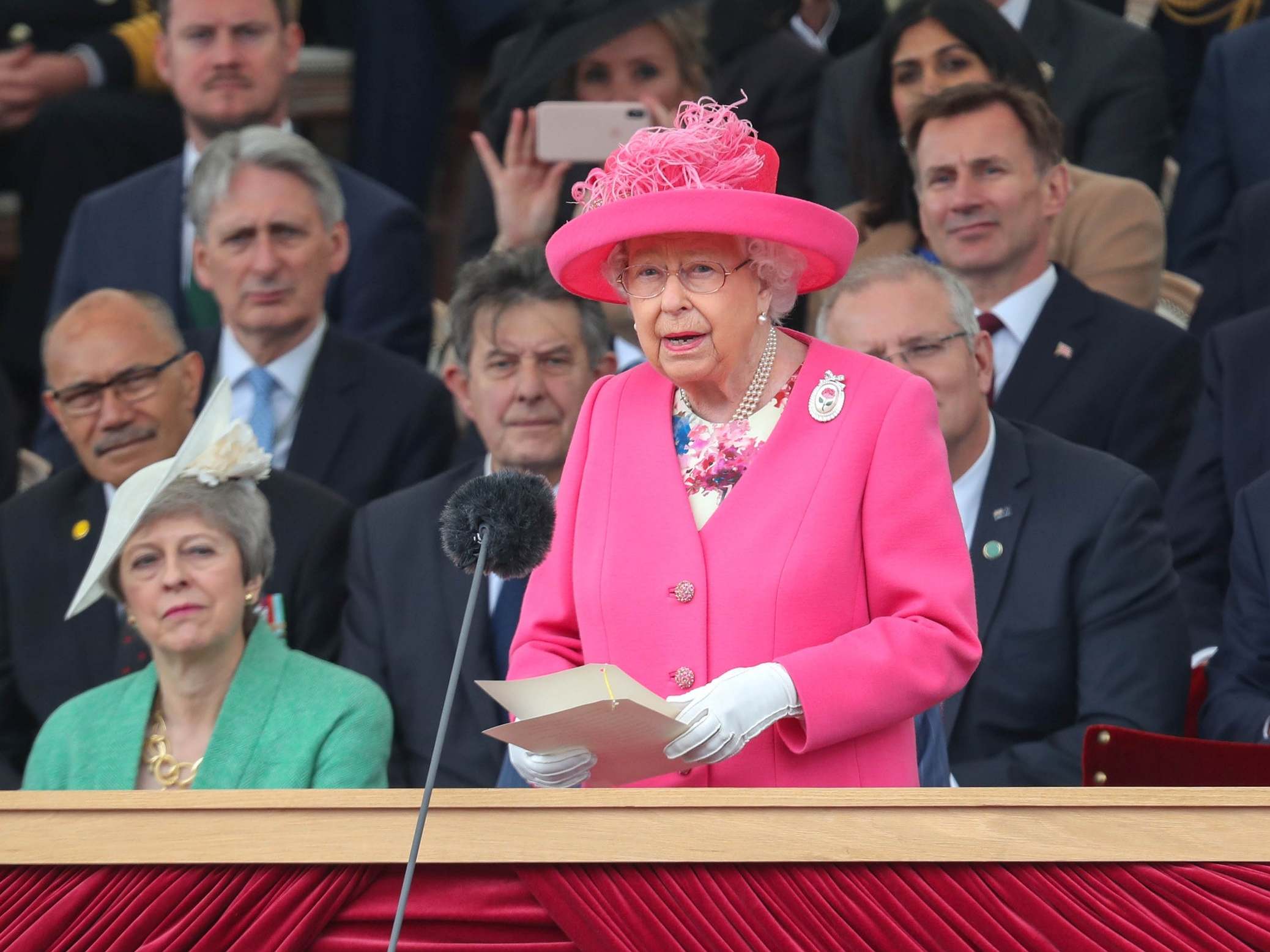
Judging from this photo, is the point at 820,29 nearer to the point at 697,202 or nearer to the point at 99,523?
the point at 99,523

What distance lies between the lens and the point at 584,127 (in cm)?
465

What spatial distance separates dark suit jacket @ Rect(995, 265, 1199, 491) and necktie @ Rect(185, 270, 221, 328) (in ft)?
6.57

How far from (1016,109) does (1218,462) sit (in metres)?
0.87

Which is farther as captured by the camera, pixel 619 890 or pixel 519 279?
pixel 519 279

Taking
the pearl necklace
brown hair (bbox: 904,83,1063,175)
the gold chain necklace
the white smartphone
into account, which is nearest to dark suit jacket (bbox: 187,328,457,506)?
the white smartphone

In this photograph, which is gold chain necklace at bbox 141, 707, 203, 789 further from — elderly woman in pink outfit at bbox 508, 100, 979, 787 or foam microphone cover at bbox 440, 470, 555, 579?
foam microphone cover at bbox 440, 470, 555, 579

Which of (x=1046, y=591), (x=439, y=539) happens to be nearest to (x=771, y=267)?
(x=1046, y=591)

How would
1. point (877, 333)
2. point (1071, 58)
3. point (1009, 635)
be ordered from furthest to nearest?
1. point (1071, 58)
2. point (877, 333)
3. point (1009, 635)

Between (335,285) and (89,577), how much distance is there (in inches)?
73.4

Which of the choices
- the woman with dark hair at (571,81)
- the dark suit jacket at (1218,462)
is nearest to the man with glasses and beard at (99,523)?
the woman with dark hair at (571,81)

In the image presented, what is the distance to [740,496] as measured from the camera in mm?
2227

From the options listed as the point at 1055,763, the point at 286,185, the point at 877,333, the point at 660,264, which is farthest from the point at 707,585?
the point at 286,185

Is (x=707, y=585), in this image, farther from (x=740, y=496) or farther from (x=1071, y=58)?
(x=1071, y=58)

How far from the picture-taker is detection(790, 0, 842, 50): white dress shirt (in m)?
5.55
